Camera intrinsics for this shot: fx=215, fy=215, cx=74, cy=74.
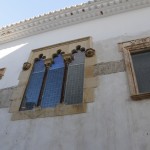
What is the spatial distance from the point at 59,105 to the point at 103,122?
1143 millimetres

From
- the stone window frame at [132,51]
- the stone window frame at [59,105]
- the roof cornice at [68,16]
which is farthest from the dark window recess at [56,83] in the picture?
the roof cornice at [68,16]

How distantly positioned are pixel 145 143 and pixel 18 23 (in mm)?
5782

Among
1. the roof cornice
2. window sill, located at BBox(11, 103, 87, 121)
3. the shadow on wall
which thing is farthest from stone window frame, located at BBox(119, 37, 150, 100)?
the shadow on wall

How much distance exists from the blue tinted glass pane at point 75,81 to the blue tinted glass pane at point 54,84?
0.73ft

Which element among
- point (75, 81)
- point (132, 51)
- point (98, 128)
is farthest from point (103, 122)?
point (132, 51)

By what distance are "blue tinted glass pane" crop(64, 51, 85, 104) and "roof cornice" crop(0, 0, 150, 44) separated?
165 centimetres

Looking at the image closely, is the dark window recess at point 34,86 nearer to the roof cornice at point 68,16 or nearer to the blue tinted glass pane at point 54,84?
the blue tinted glass pane at point 54,84

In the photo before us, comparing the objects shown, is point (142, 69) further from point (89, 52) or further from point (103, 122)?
point (103, 122)

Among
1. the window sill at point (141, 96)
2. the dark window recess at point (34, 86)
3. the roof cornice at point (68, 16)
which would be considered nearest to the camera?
the window sill at point (141, 96)

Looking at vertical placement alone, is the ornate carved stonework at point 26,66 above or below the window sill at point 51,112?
above

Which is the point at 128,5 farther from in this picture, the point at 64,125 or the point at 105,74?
the point at 64,125

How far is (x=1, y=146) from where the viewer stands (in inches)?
184

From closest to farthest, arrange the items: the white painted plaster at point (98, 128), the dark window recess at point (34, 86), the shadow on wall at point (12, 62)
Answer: the white painted plaster at point (98, 128)
the dark window recess at point (34, 86)
the shadow on wall at point (12, 62)

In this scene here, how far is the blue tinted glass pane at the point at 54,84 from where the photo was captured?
5.17m
